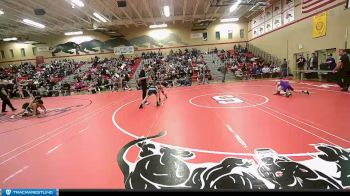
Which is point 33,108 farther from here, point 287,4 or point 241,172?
point 287,4

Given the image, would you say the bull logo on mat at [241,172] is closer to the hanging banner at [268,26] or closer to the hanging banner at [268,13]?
the hanging banner at [268,26]

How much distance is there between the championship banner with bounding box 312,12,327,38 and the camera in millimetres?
13203

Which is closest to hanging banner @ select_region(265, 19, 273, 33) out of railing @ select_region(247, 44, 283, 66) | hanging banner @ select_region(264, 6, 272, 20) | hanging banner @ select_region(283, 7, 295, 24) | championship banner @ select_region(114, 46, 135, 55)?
hanging banner @ select_region(264, 6, 272, 20)

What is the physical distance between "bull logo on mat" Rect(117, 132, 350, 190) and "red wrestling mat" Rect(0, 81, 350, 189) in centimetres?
1

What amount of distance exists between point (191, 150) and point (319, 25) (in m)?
13.3

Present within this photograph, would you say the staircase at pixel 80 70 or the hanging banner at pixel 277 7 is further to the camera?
the staircase at pixel 80 70

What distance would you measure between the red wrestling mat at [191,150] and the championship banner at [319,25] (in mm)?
7870

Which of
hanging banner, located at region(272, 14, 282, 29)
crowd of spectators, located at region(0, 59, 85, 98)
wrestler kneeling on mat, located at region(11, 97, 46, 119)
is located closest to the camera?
wrestler kneeling on mat, located at region(11, 97, 46, 119)

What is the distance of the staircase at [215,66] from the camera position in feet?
65.3

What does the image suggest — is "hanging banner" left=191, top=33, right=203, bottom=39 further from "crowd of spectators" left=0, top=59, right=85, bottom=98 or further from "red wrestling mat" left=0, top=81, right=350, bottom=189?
"red wrestling mat" left=0, top=81, right=350, bottom=189

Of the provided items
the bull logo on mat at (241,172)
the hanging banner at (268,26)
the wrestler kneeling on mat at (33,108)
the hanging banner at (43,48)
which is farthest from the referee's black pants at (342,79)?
the hanging banner at (43,48)

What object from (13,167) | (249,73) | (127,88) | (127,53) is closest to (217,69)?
(249,73)

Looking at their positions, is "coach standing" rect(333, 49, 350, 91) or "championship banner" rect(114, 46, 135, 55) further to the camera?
"championship banner" rect(114, 46, 135, 55)

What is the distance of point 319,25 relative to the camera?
13750 millimetres
